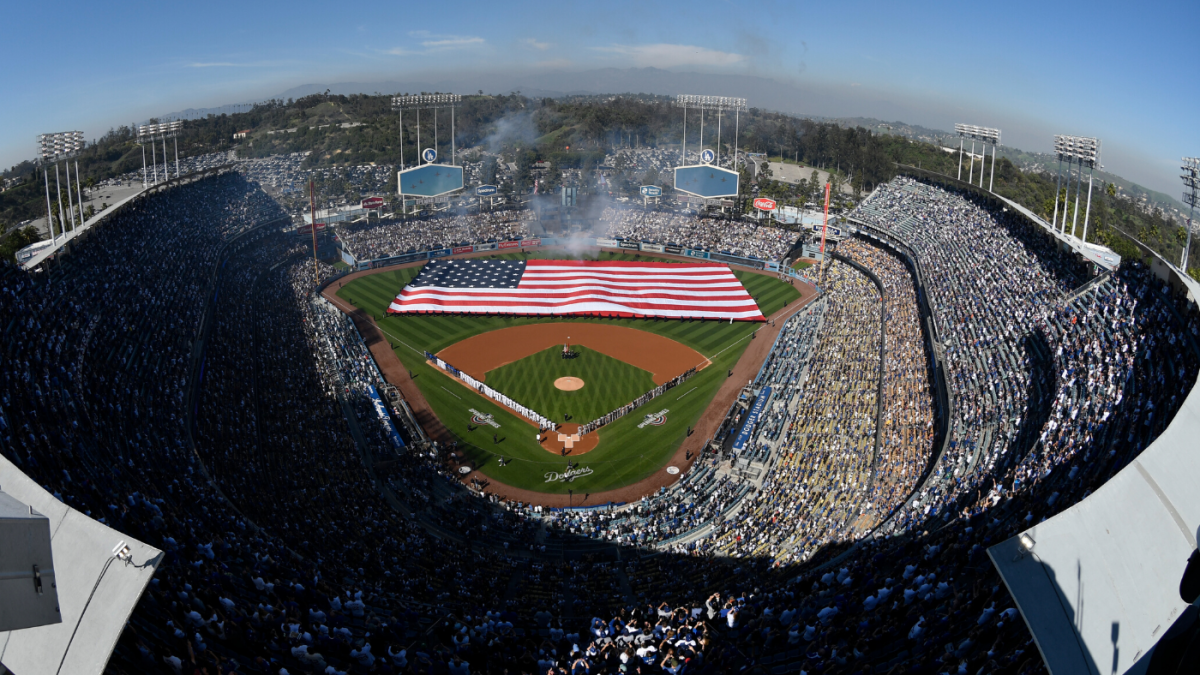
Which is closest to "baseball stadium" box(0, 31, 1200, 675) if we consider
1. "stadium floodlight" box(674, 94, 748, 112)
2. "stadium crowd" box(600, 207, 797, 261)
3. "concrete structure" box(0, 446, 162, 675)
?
"concrete structure" box(0, 446, 162, 675)

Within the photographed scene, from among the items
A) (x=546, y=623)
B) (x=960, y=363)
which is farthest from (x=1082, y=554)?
(x=960, y=363)

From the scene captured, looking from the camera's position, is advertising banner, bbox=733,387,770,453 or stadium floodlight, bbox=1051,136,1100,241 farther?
stadium floodlight, bbox=1051,136,1100,241

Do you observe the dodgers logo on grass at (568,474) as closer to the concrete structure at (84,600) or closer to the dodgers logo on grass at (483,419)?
the dodgers logo on grass at (483,419)

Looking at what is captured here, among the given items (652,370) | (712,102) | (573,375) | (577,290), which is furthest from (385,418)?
(712,102)

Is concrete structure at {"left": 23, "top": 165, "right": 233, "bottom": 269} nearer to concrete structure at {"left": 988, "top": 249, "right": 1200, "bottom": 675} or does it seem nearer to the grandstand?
the grandstand

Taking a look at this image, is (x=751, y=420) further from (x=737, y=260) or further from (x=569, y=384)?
(x=737, y=260)

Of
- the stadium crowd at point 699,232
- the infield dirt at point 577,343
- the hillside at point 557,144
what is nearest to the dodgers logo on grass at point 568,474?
the infield dirt at point 577,343
